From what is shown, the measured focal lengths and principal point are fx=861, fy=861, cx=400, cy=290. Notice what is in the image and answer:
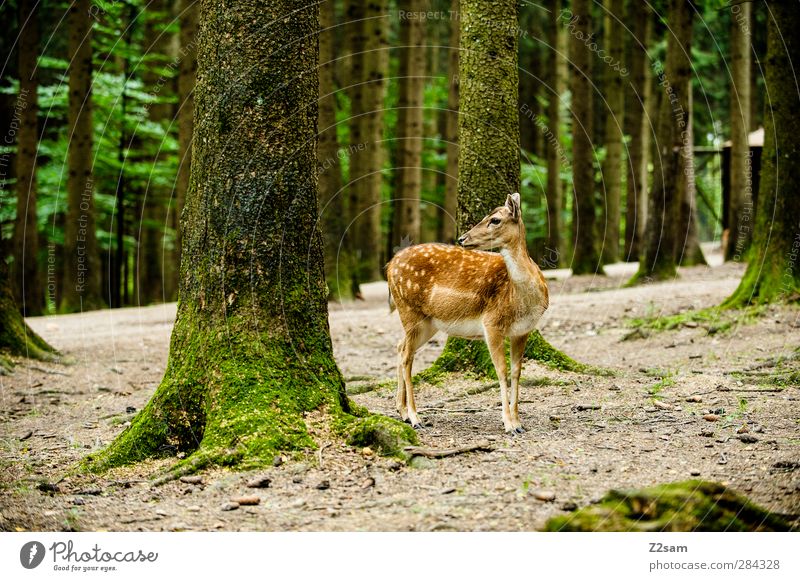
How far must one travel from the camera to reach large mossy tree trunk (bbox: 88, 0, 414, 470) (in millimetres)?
6168

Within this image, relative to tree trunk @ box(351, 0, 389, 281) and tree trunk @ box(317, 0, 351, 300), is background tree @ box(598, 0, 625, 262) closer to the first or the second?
tree trunk @ box(351, 0, 389, 281)

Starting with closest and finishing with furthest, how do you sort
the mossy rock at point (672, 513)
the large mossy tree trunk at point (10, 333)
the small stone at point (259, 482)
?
the mossy rock at point (672, 513), the small stone at point (259, 482), the large mossy tree trunk at point (10, 333)

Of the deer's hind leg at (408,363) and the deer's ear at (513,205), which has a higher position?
the deer's ear at (513,205)

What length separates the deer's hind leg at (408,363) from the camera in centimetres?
718

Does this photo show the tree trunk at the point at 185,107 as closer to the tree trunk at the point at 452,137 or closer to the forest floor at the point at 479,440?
the forest floor at the point at 479,440

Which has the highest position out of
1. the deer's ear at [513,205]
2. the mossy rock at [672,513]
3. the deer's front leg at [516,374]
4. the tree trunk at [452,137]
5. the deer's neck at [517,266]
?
the tree trunk at [452,137]

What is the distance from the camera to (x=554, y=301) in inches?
634

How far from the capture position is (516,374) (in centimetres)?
706

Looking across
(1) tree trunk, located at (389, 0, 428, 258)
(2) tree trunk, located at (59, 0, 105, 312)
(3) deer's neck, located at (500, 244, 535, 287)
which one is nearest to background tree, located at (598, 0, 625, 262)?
(1) tree trunk, located at (389, 0, 428, 258)

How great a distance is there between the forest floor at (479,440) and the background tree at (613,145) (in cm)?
1208

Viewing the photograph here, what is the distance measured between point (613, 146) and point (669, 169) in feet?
19.0

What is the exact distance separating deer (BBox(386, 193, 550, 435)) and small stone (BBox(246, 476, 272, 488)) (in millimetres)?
1841

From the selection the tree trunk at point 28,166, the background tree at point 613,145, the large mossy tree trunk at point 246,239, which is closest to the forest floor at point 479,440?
the large mossy tree trunk at point 246,239

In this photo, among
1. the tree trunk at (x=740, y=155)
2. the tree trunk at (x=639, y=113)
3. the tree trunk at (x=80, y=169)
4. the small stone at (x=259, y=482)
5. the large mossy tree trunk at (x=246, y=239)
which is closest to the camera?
the small stone at (x=259, y=482)
